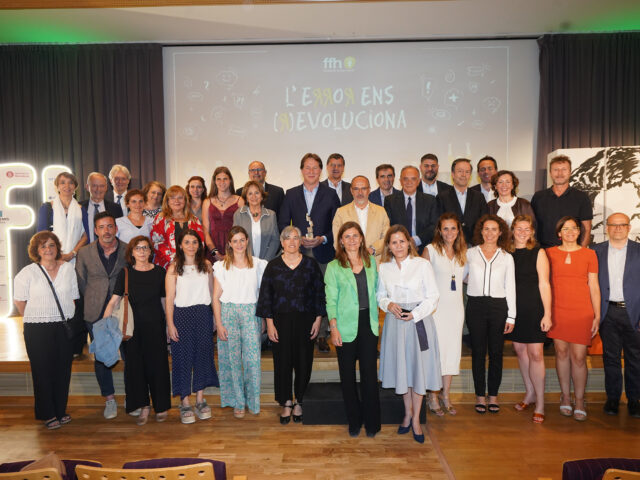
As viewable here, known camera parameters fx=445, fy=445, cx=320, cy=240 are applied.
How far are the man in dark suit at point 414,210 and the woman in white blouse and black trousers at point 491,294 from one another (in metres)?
0.52

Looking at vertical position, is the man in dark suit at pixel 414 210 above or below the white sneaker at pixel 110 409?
above

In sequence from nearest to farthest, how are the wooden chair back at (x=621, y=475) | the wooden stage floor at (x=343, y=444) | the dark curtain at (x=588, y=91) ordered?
the wooden chair back at (x=621, y=475) → the wooden stage floor at (x=343, y=444) → the dark curtain at (x=588, y=91)

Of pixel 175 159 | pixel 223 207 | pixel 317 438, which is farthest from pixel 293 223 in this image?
pixel 175 159

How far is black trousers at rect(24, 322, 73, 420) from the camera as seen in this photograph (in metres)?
3.58

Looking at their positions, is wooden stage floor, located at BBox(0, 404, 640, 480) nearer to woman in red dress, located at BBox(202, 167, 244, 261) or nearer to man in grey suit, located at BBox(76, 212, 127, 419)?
man in grey suit, located at BBox(76, 212, 127, 419)

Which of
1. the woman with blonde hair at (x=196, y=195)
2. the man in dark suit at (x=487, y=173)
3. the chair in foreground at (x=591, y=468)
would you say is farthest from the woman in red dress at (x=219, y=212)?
the chair in foreground at (x=591, y=468)

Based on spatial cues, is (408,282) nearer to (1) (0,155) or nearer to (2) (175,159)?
(2) (175,159)

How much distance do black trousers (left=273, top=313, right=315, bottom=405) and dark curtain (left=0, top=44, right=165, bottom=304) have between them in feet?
13.3

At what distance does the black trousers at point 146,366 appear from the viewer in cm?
359

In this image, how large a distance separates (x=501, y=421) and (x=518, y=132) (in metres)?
4.50

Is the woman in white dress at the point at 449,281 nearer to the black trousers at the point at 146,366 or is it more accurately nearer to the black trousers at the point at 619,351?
the black trousers at the point at 619,351

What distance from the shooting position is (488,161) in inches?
193

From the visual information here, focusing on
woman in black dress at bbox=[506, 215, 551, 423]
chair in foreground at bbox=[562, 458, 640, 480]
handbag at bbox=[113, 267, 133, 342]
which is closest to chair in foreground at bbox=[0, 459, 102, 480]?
handbag at bbox=[113, 267, 133, 342]

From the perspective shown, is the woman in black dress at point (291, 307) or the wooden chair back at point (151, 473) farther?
the woman in black dress at point (291, 307)
